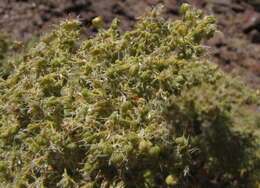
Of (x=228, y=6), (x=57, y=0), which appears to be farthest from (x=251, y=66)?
(x=57, y=0)

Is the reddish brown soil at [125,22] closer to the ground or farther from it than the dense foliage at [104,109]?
closer to the ground

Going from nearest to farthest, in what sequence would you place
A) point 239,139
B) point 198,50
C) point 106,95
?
point 106,95 → point 198,50 → point 239,139

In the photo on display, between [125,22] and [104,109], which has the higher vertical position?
[104,109]

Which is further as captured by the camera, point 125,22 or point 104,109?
point 125,22

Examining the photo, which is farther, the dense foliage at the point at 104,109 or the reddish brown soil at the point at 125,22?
the reddish brown soil at the point at 125,22

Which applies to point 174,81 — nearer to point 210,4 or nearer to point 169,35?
point 169,35
